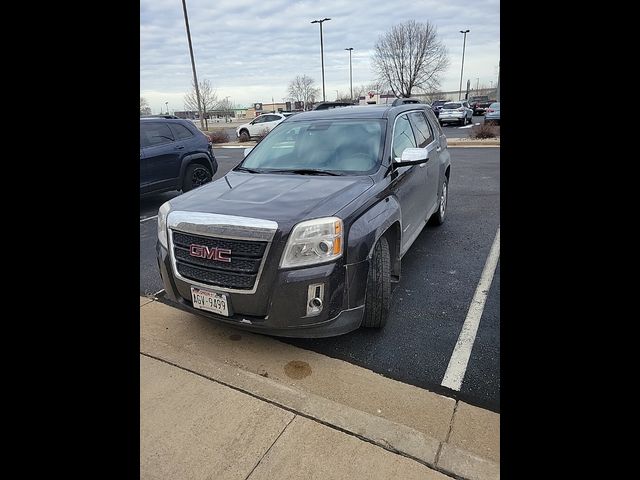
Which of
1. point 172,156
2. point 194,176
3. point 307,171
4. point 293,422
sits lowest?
point 293,422

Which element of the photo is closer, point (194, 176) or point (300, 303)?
point (300, 303)

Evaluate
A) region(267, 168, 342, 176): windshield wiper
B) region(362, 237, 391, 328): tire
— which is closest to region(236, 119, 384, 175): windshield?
region(267, 168, 342, 176): windshield wiper

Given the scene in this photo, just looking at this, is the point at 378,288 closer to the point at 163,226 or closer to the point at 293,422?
the point at 293,422

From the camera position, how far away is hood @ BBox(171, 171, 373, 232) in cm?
266

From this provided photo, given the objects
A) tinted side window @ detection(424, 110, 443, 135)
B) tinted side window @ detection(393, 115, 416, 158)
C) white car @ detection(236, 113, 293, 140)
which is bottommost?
tinted side window @ detection(393, 115, 416, 158)

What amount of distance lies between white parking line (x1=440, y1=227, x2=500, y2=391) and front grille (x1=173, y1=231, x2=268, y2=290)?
1.42 metres

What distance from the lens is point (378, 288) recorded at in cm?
301

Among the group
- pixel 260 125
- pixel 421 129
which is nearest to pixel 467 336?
pixel 421 129

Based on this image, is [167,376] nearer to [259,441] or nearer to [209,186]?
[259,441]

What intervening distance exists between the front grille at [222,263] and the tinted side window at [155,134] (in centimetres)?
548

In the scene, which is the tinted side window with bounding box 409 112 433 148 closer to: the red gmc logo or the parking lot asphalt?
the parking lot asphalt

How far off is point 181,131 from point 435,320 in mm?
6855
